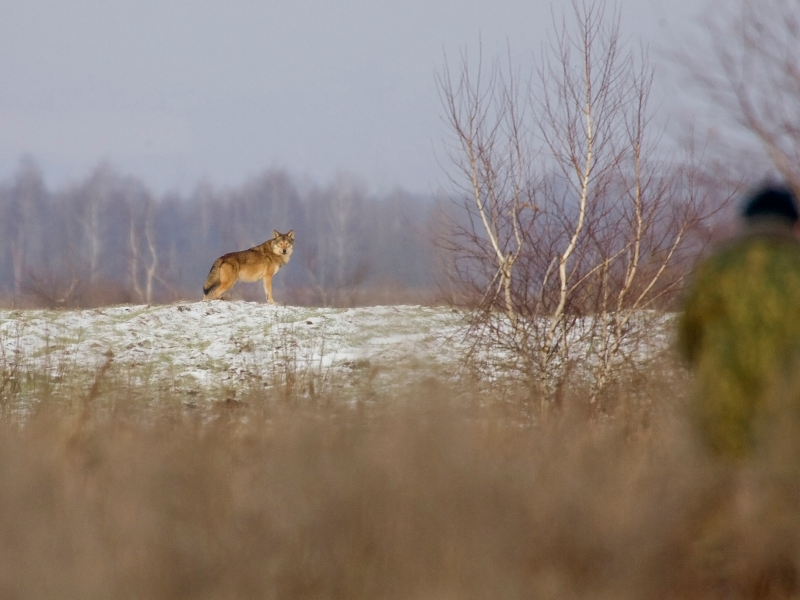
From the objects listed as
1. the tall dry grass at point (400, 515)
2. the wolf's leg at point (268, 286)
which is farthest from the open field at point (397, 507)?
the wolf's leg at point (268, 286)

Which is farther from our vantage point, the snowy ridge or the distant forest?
the distant forest

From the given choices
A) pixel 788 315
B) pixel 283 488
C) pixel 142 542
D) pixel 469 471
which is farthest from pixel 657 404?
pixel 142 542

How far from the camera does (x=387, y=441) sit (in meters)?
3.17

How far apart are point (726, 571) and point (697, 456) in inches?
21.3

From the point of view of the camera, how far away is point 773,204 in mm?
4141

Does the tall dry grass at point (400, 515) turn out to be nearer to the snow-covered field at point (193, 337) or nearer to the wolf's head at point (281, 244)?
the snow-covered field at point (193, 337)

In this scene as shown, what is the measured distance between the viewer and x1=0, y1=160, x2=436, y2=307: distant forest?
35344 mm

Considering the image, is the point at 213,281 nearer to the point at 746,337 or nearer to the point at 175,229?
the point at 746,337

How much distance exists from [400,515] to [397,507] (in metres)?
0.04

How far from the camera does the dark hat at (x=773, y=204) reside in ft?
13.5

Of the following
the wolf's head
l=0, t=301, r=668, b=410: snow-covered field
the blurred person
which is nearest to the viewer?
the blurred person

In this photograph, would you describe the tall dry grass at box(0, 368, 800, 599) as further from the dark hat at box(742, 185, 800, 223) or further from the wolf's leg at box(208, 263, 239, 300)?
the wolf's leg at box(208, 263, 239, 300)

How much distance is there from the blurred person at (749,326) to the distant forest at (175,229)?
86.2 feet

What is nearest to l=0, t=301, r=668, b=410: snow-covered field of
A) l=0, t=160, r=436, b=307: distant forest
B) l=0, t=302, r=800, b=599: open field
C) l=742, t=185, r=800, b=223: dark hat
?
l=742, t=185, r=800, b=223: dark hat
